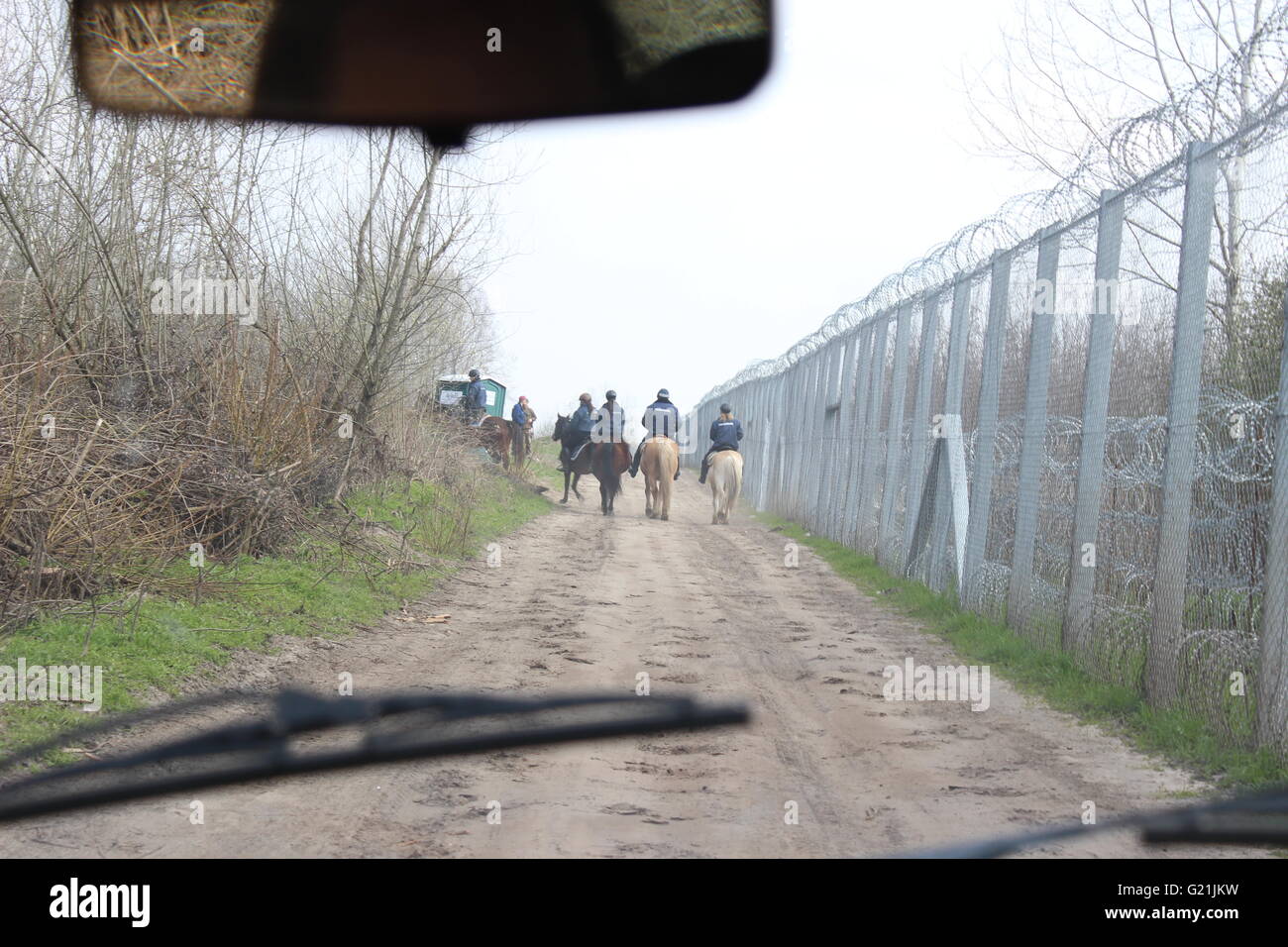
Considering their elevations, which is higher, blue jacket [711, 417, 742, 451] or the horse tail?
blue jacket [711, 417, 742, 451]

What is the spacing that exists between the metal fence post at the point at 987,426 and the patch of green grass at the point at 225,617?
451 centimetres

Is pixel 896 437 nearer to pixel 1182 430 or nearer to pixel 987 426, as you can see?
pixel 987 426

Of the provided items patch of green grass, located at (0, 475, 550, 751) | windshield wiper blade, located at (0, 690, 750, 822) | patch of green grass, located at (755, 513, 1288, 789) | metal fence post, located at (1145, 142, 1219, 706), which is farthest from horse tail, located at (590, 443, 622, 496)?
windshield wiper blade, located at (0, 690, 750, 822)

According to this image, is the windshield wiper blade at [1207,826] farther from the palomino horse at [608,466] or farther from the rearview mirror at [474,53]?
the palomino horse at [608,466]

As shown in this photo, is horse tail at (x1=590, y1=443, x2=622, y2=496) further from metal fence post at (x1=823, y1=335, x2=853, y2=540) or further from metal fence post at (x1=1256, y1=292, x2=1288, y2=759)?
metal fence post at (x1=1256, y1=292, x2=1288, y2=759)

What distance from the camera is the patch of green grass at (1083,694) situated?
5434mm

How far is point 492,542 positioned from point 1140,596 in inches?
351

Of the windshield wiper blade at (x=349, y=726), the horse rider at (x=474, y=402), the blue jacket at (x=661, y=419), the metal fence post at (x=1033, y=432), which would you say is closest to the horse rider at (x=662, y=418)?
the blue jacket at (x=661, y=419)

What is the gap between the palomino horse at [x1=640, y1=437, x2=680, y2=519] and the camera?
21.1 meters

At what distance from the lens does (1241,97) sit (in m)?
6.43

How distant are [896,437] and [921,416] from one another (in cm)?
122

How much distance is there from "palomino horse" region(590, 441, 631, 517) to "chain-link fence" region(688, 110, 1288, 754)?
8.81 meters

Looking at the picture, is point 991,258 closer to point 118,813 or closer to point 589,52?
point 589,52

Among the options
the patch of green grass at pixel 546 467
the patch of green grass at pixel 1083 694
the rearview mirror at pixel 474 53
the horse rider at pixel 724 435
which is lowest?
the patch of green grass at pixel 1083 694
